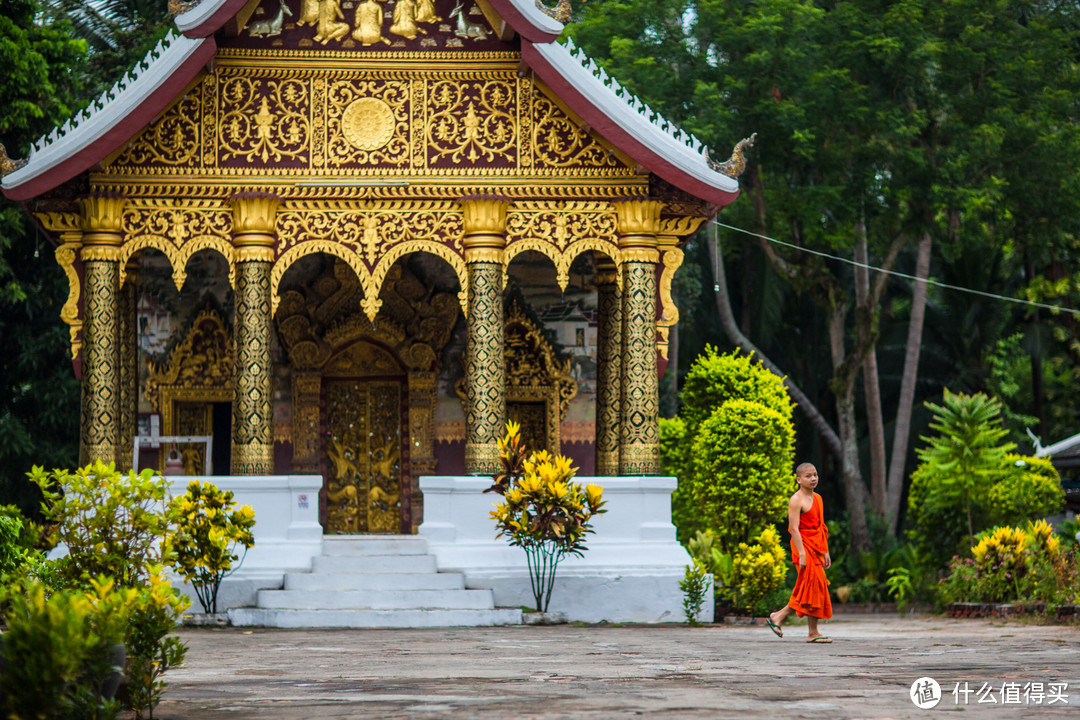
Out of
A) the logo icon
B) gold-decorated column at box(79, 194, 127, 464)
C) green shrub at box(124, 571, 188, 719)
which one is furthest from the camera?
gold-decorated column at box(79, 194, 127, 464)

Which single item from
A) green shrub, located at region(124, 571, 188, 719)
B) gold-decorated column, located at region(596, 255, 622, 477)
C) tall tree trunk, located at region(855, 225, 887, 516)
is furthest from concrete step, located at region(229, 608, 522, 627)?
tall tree trunk, located at region(855, 225, 887, 516)

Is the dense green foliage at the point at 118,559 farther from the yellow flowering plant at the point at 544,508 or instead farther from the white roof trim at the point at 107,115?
the white roof trim at the point at 107,115

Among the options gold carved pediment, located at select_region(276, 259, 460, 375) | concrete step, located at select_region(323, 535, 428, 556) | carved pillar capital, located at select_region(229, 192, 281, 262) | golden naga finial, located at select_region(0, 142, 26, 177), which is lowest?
concrete step, located at select_region(323, 535, 428, 556)

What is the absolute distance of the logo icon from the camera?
6179 millimetres

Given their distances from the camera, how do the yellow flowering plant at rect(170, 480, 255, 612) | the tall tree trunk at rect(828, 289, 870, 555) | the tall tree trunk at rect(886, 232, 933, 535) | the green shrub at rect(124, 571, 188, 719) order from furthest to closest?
the tall tree trunk at rect(886, 232, 933, 535), the tall tree trunk at rect(828, 289, 870, 555), the yellow flowering plant at rect(170, 480, 255, 612), the green shrub at rect(124, 571, 188, 719)

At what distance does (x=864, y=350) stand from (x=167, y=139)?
13.6 meters

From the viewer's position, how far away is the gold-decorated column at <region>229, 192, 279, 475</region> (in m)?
13.2

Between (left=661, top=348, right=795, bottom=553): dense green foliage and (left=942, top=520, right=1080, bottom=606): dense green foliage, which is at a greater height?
(left=661, top=348, right=795, bottom=553): dense green foliage

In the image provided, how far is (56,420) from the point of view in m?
19.2

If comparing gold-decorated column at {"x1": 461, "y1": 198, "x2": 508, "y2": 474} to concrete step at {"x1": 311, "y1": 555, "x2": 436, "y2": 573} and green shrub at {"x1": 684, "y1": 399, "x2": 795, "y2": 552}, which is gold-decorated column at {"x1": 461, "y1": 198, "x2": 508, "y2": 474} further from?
green shrub at {"x1": 684, "y1": 399, "x2": 795, "y2": 552}

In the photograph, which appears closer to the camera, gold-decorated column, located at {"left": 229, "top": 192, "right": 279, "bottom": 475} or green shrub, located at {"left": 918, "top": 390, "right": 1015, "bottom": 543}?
gold-decorated column, located at {"left": 229, "top": 192, "right": 279, "bottom": 475}

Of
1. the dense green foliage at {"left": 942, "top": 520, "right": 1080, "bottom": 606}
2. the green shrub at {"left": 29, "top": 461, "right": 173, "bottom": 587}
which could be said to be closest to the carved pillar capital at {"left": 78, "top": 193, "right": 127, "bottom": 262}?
the green shrub at {"left": 29, "top": 461, "right": 173, "bottom": 587}

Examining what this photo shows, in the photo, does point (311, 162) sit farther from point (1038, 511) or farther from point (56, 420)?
point (1038, 511)

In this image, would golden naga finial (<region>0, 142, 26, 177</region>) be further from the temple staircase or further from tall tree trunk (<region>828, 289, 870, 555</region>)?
tall tree trunk (<region>828, 289, 870, 555</region>)
